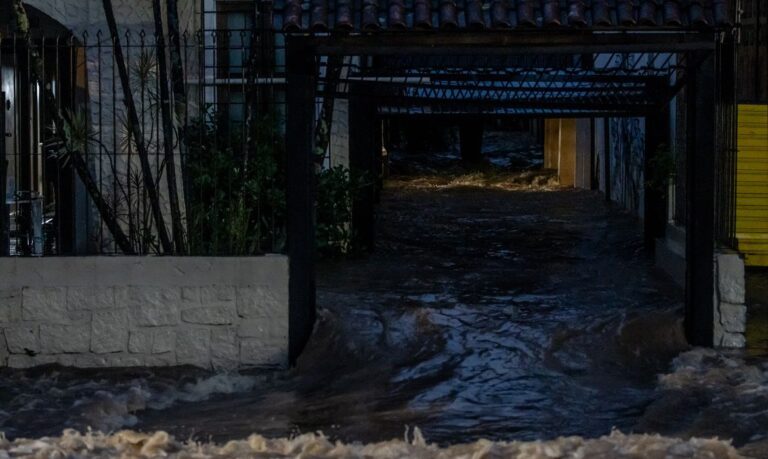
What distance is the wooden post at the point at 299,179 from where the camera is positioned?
357 inches

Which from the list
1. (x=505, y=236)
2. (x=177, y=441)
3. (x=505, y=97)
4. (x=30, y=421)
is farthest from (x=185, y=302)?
(x=505, y=236)

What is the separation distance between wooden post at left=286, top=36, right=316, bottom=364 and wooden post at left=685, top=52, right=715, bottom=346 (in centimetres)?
263

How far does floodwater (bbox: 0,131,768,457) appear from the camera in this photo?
779 cm

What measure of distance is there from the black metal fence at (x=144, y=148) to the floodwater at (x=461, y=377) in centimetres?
105

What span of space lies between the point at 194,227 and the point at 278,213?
2.08 metres

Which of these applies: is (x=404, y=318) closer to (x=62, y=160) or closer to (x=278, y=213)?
(x=278, y=213)

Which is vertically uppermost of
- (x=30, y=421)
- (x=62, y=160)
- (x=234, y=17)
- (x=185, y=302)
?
(x=234, y=17)

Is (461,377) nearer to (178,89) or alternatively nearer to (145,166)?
(145,166)

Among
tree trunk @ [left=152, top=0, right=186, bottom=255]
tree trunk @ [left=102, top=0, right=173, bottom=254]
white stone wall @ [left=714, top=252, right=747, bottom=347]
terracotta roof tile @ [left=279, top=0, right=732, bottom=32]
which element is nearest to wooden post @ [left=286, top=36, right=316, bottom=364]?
terracotta roof tile @ [left=279, top=0, right=732, bottom=32]

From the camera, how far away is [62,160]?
444 inches

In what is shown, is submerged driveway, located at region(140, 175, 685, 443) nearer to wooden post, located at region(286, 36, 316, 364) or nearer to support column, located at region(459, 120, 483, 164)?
wooden post, located at region(286, 36, 316, 364)

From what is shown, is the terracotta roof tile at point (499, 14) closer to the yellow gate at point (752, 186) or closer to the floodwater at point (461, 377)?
the floodwater at point (461, 377)

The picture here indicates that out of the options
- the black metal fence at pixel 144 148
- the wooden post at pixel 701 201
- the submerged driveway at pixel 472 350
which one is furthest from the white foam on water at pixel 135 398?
the wooden post at pixel 701 201

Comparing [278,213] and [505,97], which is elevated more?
[505,97]
